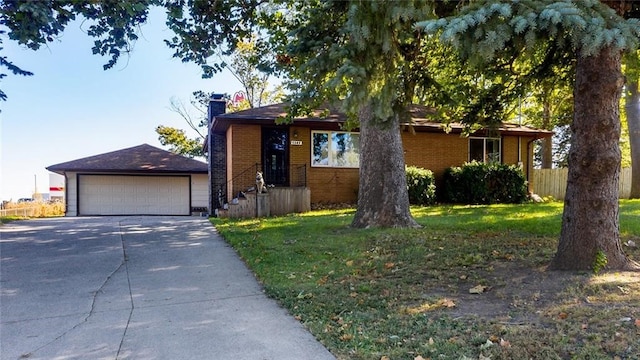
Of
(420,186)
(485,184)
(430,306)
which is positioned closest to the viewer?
(430,306)

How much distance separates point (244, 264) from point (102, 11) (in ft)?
14.9

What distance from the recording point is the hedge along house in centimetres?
1487

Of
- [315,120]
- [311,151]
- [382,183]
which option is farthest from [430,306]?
[311,151]

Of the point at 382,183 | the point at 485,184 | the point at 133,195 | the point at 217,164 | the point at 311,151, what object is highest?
the point at 311,151

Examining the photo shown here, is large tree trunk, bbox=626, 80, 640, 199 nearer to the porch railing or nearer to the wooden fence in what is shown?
the wooden fence

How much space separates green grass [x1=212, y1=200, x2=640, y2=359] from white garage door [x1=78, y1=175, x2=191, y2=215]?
15.0 metres

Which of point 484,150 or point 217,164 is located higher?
point 484,150

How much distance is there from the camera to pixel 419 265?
5.72 m

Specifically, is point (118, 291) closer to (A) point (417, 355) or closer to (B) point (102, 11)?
(A) point (417, 355)

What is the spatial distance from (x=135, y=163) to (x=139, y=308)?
18182mm

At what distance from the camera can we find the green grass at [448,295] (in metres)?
3.11

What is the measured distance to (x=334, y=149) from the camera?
1580cm

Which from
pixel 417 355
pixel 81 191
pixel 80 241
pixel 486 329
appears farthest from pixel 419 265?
pixel 81 191

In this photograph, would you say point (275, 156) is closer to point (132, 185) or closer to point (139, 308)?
point (132, 185)
